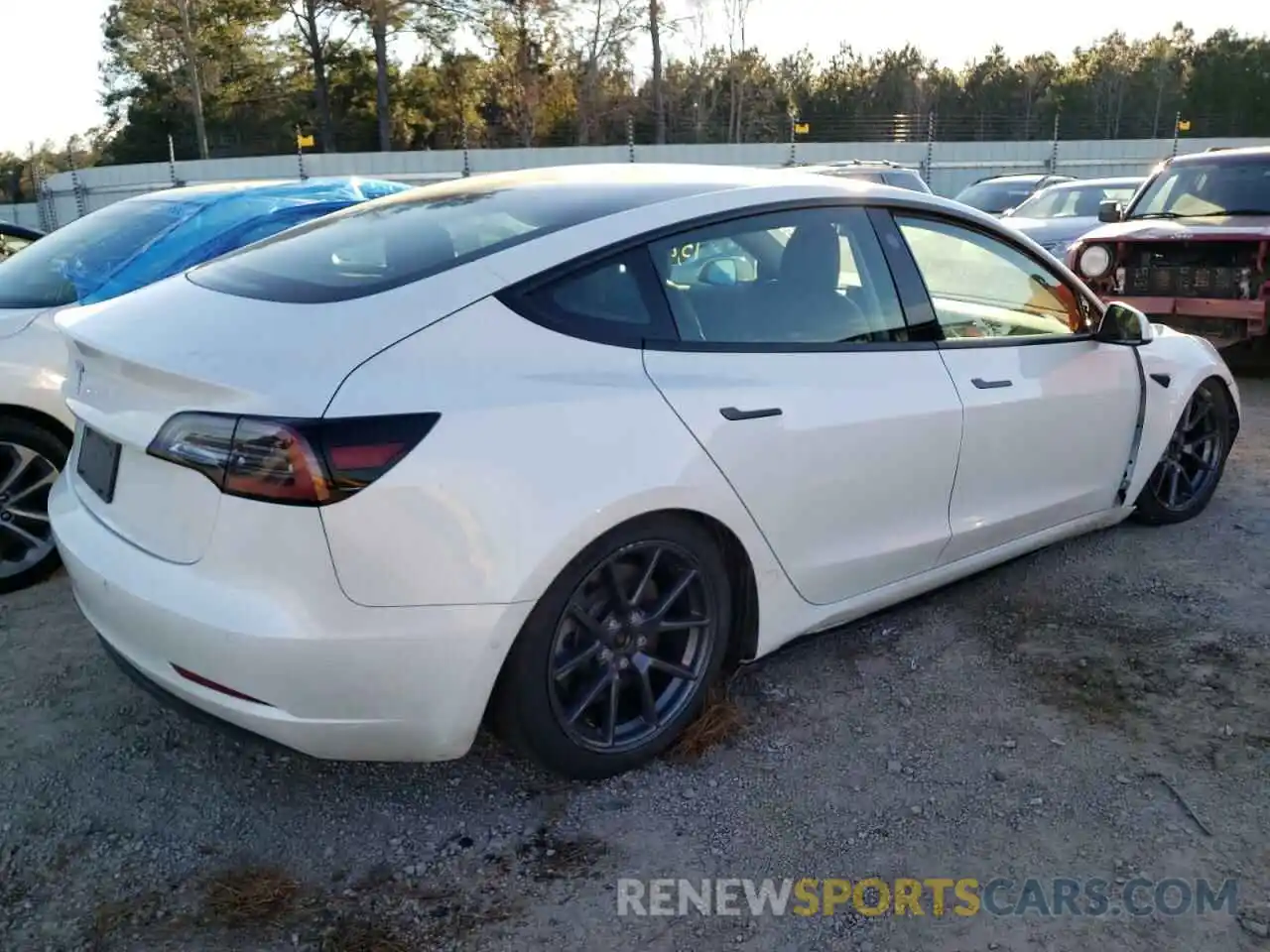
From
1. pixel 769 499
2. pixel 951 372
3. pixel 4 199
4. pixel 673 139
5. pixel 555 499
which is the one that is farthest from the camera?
pixel 673 139

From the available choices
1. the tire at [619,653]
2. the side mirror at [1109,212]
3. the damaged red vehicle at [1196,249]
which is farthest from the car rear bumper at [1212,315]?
the tire at [619,653]

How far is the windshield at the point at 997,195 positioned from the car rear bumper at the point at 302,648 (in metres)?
15.3

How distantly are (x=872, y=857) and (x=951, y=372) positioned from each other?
1.57 metres

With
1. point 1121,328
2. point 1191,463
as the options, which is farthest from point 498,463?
point 1191,463

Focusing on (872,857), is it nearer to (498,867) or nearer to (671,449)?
(498,867)

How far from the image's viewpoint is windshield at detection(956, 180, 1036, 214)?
53.4 feet

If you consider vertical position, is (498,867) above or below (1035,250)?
below

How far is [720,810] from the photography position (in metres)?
2.79

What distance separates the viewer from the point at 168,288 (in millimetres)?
2951

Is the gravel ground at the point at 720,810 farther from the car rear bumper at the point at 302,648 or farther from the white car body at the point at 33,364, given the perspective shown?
the white car body at the point at 33,364

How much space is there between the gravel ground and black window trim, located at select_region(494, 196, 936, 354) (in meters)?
1.13

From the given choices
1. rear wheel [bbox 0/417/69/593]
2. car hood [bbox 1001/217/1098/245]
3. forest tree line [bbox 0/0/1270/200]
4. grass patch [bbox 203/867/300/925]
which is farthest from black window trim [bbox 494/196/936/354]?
forest tree line [bbox 0/0/1270/200]

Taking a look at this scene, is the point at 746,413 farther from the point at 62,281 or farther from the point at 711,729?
the point at 62,281

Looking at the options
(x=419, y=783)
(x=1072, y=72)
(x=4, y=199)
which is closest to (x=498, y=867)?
(x=419, y=783)
